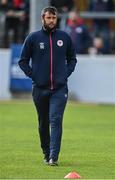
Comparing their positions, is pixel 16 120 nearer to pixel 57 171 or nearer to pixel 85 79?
pixel 85 79

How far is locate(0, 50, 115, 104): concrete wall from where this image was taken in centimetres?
2452

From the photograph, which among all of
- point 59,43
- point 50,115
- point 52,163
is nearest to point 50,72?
point 59,43

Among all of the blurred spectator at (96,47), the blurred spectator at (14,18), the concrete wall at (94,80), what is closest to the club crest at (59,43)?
the concrete wall at (94,80)

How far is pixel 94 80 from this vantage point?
81.2 ft

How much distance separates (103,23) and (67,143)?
11868mm

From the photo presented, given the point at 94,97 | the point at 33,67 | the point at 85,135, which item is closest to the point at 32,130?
the point at 85,135

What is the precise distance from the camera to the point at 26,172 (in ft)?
36.1

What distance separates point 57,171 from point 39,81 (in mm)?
1444

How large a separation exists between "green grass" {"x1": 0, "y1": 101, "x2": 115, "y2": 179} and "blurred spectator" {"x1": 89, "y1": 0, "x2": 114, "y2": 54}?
3.17 m

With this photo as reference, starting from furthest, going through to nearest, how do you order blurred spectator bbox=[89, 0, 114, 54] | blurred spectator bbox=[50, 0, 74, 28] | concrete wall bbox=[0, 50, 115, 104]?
1. blurred spectator bbox=[50, 0, 74, 28]
2. blurred spectator bbox=[89, 0, 114, 54]
3. concrete wall bbox=[0, 50, 115, 104]

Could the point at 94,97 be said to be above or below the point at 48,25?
below

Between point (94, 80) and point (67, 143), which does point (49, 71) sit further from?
point (94, 80)

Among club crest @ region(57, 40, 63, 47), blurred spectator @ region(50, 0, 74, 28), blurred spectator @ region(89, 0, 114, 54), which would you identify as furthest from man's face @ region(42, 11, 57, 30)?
blurred spectator @ region(50, 0, 74, 28)

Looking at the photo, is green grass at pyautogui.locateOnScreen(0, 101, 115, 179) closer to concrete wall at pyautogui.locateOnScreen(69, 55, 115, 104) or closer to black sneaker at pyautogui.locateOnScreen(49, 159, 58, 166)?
black sneaker at pyautogui.locateOnScreen(49, 159, 58, 166)
